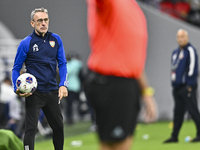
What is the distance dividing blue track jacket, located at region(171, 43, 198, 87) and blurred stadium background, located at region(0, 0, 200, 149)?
642 cm

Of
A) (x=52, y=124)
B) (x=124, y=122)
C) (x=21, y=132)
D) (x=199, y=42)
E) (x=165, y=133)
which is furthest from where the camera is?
(x=199, y=42)

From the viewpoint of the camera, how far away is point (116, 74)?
12.1 feet

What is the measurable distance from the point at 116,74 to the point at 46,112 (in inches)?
102

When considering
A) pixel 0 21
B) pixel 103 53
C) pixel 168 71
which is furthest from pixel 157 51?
pixel 103 53

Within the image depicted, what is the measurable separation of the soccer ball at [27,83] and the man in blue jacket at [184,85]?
4.05 m

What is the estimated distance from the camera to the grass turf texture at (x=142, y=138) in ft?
29.3

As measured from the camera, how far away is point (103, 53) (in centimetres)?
370

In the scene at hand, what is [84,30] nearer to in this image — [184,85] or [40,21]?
[184,85]

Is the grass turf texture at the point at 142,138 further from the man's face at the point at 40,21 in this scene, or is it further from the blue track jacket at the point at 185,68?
the man's face at the point at 40,21

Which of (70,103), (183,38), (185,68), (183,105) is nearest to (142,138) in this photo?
(183,105)

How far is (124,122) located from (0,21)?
13.6 meters

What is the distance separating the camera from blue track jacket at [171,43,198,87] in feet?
30.4

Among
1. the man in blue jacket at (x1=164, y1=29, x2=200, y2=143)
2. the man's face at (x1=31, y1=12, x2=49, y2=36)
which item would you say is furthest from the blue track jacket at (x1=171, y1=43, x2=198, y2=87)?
the man's face at (x1=31, y1=12, x2=49, y2=36)

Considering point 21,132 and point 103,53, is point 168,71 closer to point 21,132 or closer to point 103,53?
point 21,132
